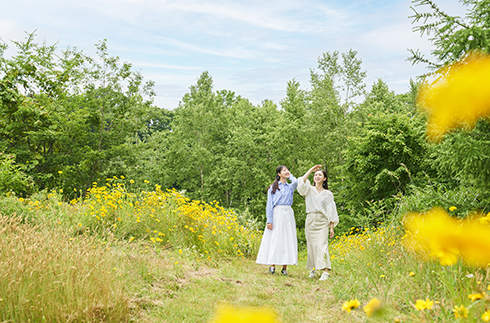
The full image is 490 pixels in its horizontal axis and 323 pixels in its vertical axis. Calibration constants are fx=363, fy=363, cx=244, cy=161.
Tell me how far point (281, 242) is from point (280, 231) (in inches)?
7.6

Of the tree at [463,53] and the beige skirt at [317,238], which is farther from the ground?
the tree at [463,53]

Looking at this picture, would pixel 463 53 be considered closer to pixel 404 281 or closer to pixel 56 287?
pixel 404 281

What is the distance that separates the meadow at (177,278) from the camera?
277 cm

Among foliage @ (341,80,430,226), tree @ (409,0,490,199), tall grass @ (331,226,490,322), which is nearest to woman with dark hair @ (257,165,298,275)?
tall grass @ (331,226,490,322)

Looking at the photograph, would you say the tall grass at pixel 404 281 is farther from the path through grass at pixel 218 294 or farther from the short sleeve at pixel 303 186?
the short sleeve at pixel 303 186

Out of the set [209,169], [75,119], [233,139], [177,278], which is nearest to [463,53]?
[177,278]

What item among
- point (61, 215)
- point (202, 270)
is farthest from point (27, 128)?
point (202, 270)

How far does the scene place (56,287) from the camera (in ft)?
9.43

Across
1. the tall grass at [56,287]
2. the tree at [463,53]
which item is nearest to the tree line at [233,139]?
the tree at [463,53]

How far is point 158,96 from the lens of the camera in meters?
19.0

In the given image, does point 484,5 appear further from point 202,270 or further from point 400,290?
point 202,270

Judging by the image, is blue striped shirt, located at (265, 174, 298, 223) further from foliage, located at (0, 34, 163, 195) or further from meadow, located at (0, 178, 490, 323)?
foliage, located at (0, 34, 163, 195)

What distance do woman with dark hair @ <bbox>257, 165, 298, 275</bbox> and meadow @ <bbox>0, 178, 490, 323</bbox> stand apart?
37cm

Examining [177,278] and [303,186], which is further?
[303,186]
